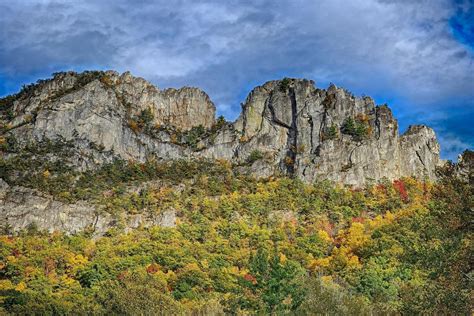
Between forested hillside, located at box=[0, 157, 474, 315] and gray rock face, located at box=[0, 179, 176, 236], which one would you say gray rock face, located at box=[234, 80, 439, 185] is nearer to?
forested hillside, located at box=[0, 157, 474, 315]

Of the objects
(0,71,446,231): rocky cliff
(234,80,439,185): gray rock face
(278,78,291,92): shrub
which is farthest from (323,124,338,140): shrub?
(278,78,291,92): shrub

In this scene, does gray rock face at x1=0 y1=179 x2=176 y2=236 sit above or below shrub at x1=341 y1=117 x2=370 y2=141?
below

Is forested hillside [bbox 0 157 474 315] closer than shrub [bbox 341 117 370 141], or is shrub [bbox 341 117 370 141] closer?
forested hillside [bbox 0 157 474 315]

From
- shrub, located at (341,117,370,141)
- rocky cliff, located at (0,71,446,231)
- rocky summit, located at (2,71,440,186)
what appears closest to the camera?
rocky cliff, located at (0,71,446,231)

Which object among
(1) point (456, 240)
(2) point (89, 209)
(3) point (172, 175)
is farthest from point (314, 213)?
(1) point (456, 240)

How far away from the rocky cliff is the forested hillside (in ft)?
16.2

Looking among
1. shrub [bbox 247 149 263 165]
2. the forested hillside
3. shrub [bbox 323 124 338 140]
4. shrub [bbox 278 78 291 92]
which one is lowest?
the forested hillside

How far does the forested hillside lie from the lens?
31078 millimetres

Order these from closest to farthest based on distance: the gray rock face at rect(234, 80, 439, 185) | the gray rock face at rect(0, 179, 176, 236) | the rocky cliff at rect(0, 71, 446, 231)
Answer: the gray rock face at rect(0, 179, 176, 236), the gray rock face at rect(234, 80, 439, 185), the rocky cliff at rect(0, 71, 446, 231)

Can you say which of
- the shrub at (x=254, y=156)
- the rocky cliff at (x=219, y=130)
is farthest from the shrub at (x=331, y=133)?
the shrub at (x=254, y=156)

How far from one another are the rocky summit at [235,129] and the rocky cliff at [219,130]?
23cm

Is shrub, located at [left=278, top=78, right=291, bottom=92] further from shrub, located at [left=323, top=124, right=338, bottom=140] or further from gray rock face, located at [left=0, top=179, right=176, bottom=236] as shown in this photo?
gray rock face, located at [left=0, top=179, right=176, bottom=236]

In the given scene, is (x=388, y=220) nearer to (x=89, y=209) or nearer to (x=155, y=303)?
(x=89, y=209)

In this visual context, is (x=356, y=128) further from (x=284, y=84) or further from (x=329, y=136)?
(x=284, y=84)
